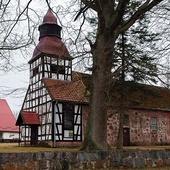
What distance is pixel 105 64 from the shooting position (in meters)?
10.9

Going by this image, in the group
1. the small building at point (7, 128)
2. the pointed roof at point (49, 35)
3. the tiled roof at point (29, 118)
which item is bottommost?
the small building at point (7, 128)

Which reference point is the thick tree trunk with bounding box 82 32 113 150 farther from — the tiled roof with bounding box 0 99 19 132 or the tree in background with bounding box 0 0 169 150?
the tiled roof with bounding box 0 99 19 132

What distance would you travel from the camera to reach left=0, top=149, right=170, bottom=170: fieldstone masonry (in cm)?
761

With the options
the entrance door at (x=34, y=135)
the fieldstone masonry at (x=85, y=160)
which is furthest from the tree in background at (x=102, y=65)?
the entrance door at (x=34, y=135)

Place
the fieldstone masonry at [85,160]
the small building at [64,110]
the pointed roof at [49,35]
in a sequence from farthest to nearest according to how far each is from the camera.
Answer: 1. the pointed roof at [49,35]
2. the small building at [64,110]
3. the fieldstone masonry at [85,160]

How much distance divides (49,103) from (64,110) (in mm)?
1308

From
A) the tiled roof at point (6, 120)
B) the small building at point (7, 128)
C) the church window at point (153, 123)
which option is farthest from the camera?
the tiled roof at point (6, 120)

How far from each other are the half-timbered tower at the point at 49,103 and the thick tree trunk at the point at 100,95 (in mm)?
10727

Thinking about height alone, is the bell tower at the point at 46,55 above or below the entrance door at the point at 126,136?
above

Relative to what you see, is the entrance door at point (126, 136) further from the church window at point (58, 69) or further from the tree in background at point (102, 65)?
the tree in background at point (102, 65)

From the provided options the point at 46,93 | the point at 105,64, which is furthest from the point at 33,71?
the point at 105,64

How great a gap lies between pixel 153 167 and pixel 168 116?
21256 mm

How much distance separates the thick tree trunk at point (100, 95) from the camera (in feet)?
34.1

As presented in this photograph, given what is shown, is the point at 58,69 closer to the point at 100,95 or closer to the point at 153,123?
the point at 100,95
